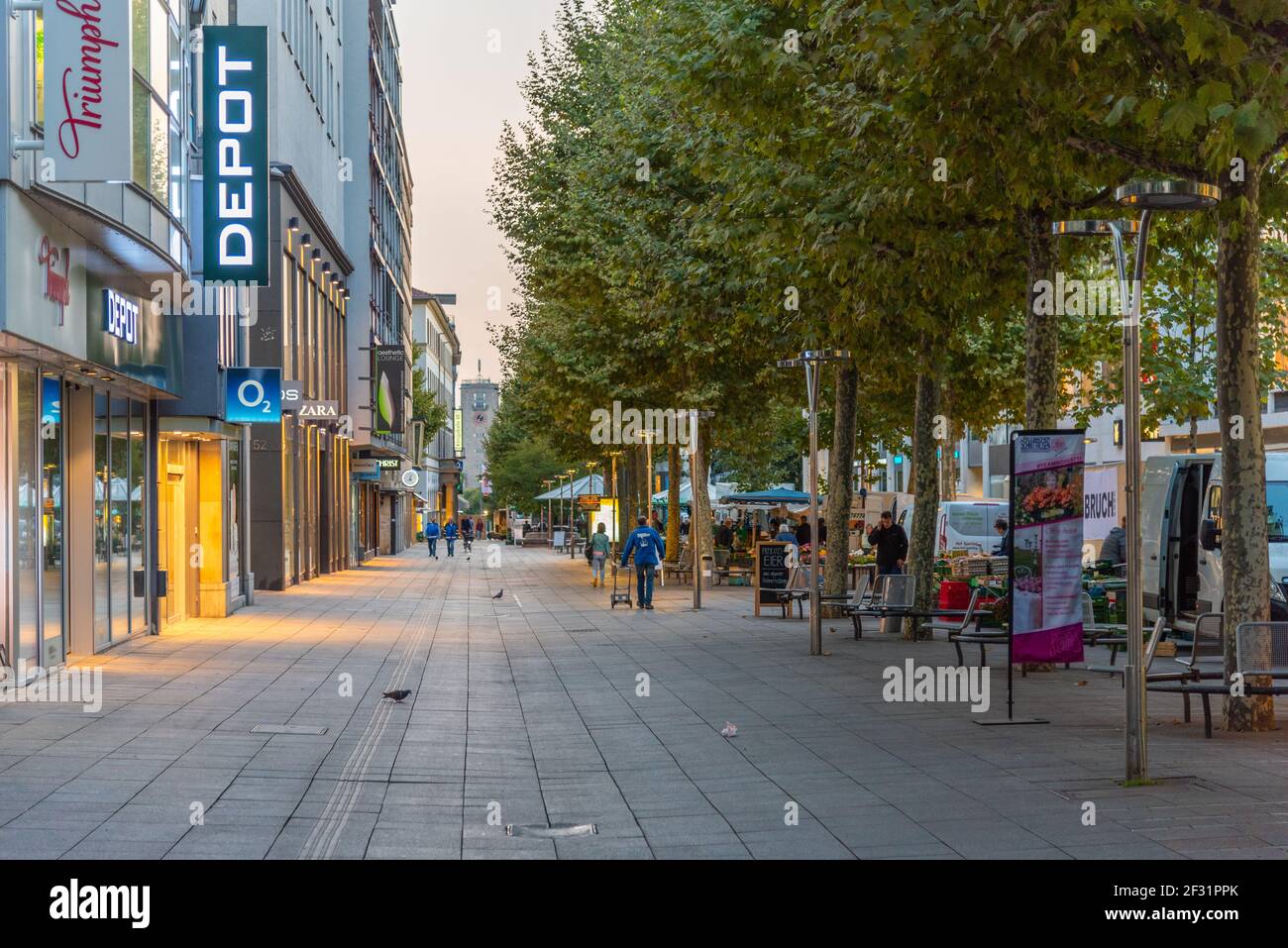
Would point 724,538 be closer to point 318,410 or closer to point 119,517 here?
point 318,410

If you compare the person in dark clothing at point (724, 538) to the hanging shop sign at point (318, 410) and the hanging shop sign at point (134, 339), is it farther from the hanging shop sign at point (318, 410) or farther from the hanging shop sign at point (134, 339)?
the hanging shop sign at point (134, 339)

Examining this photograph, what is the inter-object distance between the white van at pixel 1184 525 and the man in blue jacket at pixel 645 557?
32.6ft

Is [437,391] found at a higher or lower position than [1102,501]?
higher

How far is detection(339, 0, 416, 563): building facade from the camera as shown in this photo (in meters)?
55.8

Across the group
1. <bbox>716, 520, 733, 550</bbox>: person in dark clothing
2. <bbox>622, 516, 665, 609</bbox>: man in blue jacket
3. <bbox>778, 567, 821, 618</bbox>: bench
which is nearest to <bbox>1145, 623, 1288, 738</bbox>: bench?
<bbox>778, 567, 821, 618</bbox>: bench

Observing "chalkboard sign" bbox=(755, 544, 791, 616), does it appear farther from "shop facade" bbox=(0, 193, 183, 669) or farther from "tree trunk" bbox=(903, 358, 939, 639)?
"shop facade" bbox=(0, 193, 183, 669)

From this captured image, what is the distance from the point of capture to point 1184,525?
22422mm

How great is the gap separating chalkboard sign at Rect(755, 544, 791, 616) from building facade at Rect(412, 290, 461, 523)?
78.0m

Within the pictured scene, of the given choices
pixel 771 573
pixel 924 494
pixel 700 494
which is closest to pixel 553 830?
pixel 924 494

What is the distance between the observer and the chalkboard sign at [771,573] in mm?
27281

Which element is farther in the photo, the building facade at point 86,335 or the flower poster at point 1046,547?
the building facade at point 86,335

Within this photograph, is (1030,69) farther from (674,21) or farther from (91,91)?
(674,21)

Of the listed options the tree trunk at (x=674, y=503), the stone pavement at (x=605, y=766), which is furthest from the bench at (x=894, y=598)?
the tree trunk at (x=674, y=503)

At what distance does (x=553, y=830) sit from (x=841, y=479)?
17.0 m
